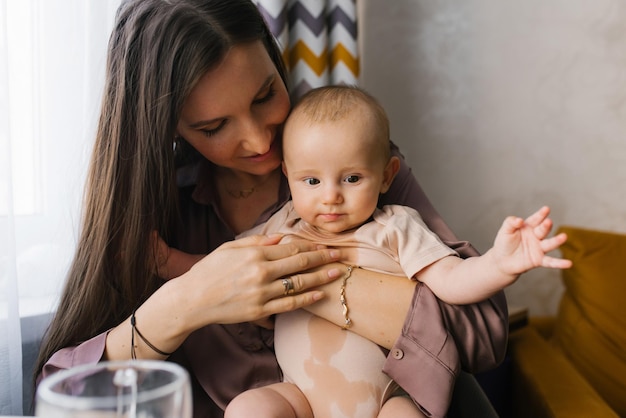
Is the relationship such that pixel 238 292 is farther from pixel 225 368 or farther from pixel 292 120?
pixel 292 120

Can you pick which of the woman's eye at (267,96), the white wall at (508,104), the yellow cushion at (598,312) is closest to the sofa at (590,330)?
the yellow cushion at (598,312)

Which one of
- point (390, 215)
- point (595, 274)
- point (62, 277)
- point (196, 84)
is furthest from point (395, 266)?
point (595, 274)

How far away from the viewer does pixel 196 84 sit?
4.24 feet

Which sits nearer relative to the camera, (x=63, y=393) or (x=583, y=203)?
(x=63, y=393)

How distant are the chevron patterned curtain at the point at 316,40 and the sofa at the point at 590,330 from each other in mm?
900

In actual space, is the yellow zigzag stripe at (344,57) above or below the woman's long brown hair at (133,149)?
above

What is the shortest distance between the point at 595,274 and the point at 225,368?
1.23 meters

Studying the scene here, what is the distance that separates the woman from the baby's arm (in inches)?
2.0

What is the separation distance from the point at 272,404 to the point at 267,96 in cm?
64

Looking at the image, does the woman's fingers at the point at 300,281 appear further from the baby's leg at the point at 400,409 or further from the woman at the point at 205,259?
the baby's leg at the point at 400,409

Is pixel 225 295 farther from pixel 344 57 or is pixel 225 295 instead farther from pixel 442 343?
pixel 344 57

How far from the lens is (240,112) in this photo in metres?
1.30

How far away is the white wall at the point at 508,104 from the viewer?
2.23m

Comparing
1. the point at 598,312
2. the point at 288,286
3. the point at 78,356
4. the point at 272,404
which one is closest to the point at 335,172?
the point at 288,286
